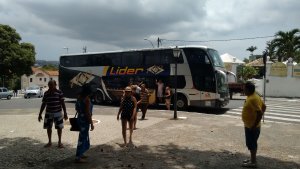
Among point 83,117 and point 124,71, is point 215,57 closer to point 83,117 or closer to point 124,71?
point 124,71

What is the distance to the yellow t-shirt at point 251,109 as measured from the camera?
7.18 metres

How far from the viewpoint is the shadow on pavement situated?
7.48m

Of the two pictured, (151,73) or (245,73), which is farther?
(245,73)

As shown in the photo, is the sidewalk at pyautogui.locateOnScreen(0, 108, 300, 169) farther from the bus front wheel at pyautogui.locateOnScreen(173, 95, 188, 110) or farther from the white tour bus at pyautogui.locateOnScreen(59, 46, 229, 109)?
the bus front wheel at pyautogui.locateOnScreen(173, 95, 188, 110)

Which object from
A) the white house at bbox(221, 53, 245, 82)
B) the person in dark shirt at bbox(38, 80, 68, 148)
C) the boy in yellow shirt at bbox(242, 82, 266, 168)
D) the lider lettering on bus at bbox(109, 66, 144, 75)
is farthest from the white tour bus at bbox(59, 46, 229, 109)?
the white house at bbox(221, 53, 245, 82)

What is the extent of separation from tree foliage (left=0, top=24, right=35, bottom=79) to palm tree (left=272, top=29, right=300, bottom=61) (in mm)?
36107

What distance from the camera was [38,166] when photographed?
23.8 feet

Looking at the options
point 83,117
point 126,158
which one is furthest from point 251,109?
point 83,117

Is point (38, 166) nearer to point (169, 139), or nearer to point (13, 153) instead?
point (13, 153)

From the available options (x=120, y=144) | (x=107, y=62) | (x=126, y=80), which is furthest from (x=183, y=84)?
(x=120, y=144)

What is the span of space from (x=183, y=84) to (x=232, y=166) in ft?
43.3

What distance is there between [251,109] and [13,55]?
50.9 m

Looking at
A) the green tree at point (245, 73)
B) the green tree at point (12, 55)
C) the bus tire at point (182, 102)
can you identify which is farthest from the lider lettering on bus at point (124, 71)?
the green tree at point (12, 55)

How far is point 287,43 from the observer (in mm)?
50625
